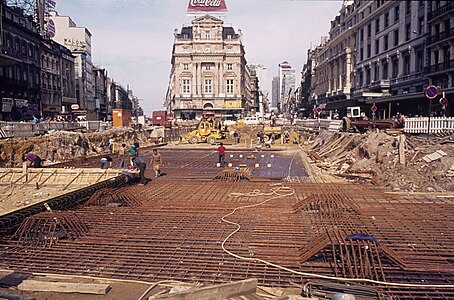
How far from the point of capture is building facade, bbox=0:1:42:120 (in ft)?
121

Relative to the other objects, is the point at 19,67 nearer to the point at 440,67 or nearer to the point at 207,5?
the point at 207,5

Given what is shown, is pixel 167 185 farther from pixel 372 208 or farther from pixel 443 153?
pixel 443 153

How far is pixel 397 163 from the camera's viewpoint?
14312 millimetres

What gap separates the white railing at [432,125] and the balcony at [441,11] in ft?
56.1

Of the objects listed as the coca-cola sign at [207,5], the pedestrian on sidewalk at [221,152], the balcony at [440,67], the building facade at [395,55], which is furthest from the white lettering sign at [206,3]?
the pedestrian on sidewalk at [221,152]

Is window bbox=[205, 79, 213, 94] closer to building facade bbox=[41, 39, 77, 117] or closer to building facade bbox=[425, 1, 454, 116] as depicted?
building facade bbox=[41, 39, 77, 117]

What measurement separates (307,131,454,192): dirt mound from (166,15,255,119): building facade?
177 ft

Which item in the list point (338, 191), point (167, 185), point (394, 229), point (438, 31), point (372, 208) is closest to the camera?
point (394, 229)

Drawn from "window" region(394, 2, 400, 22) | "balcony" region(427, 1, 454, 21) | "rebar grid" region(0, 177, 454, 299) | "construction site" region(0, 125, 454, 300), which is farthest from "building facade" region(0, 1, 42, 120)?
"balcony" region(427, 1, 454, 21)

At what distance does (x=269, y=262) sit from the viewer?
5.85 metres

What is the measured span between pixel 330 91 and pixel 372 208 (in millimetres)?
59782

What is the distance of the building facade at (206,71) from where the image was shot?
71.6m

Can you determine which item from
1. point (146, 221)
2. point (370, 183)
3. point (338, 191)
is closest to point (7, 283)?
point (146, 221)

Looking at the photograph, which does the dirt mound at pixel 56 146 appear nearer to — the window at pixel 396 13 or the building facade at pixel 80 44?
the window at pixel 396 13
